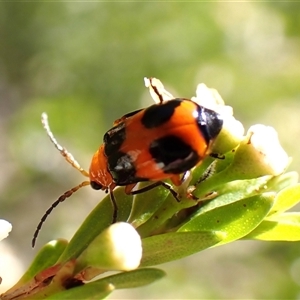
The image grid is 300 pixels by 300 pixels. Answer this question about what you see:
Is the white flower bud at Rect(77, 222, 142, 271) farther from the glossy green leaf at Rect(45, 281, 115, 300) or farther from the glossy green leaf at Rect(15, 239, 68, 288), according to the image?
the glossy green leaf at Rect(15, 239, 68, 288)

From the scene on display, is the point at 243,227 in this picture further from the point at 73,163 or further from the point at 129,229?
the point at 73,163

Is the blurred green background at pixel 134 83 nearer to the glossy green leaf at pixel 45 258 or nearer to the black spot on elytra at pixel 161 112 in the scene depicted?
the black spot on elytra at pixel 161 112

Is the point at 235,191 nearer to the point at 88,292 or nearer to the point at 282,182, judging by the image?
the point at 282,182

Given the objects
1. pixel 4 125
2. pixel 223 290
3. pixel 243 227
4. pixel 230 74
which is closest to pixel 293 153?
pixel 230 74

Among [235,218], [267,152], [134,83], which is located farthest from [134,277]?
[134,83]

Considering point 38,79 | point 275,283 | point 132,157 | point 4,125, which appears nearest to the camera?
point 132,157

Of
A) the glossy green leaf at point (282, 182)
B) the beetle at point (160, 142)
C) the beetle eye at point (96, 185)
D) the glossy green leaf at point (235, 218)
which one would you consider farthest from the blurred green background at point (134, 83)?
the glossy green leaf at point (235, 218)
